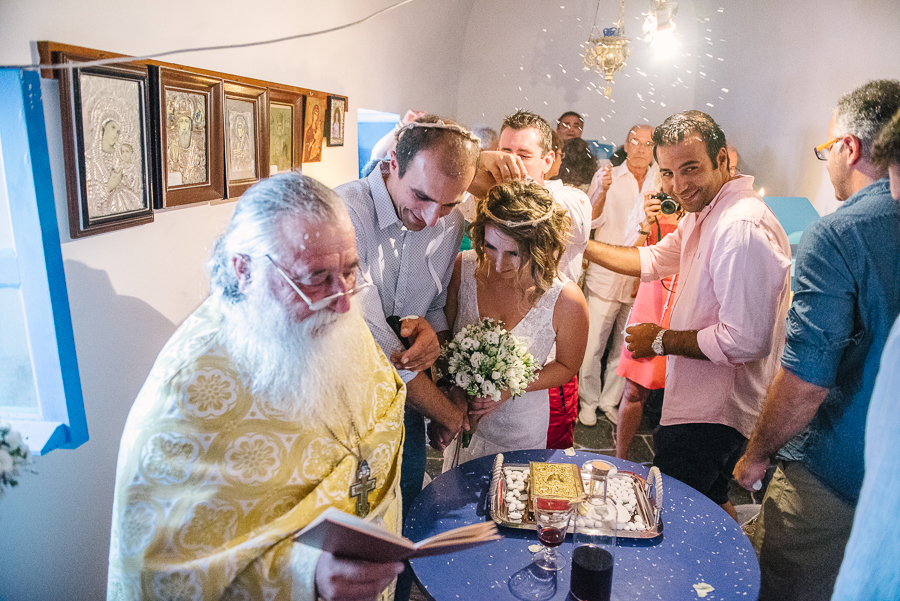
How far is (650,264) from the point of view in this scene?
10.7 ft

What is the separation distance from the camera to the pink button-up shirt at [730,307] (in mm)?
2326

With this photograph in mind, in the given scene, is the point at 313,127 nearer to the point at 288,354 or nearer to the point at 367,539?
the point at 288,354

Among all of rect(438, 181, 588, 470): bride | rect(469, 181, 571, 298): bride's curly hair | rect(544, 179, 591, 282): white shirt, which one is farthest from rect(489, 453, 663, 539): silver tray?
rect(544, 179, 591, 282): white shirt

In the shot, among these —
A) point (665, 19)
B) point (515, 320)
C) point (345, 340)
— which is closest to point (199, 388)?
point (345, 340)

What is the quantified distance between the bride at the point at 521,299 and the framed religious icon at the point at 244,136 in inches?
44.9

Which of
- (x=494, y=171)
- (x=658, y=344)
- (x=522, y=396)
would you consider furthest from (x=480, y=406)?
(x=494, y=171)

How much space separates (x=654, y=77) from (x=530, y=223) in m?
4.93

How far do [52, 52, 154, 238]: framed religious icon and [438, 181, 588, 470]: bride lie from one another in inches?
51.7

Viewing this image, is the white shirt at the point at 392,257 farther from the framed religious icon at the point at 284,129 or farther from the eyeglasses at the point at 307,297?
the framed religious icon at the point at 284,129

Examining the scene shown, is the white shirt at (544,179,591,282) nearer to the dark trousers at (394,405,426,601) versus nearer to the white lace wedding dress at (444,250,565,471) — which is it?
the white lace wedding dress at (444,250,565,471)

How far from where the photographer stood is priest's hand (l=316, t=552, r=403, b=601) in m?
1.21

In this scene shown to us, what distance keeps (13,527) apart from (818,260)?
2.31 metres

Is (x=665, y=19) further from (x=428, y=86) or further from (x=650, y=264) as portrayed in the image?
(x=650, y=264)

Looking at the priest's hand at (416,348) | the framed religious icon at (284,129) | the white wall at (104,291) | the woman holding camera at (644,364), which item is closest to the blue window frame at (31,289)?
the white wall at (104,291)
